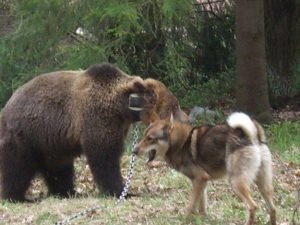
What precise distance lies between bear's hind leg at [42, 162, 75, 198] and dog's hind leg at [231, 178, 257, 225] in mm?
3209

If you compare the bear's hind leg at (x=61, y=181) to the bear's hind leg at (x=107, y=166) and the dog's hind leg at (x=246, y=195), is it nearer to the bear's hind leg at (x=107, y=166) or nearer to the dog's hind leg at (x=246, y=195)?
the bear's hind leg at (x=107, y=166)

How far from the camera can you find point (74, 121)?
31.1 ft

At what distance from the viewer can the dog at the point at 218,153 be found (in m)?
7.49

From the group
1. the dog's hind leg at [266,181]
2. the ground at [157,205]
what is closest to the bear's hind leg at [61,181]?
the ground at [157,205]

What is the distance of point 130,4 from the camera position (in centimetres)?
1289

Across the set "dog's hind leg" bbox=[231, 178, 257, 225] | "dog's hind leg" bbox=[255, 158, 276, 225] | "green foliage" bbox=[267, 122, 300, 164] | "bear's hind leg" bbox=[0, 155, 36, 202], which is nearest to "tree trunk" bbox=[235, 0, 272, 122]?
"green foliage" bbox=[267, 122, 300, 164]

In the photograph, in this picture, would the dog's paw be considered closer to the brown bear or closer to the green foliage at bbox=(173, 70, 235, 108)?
the brown bear

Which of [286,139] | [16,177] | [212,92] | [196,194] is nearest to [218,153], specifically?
[196,194]

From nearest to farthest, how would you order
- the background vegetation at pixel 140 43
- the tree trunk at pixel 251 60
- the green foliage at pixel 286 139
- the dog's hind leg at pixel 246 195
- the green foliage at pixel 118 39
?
the dog's hind leg at pixel 246 195, the green foliage at pixel 286 139, the green foliage at pixel 118 39, the background vegetation at pixel 140 43, the tree trunk at pixel 251 60

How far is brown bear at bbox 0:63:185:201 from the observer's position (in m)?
9.39

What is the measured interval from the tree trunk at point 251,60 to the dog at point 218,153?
614 cm

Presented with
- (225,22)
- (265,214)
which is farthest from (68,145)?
(225,22)

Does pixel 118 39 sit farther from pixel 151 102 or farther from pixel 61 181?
pixel 151 102

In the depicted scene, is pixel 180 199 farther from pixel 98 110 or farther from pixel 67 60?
A: pixel 67 60
